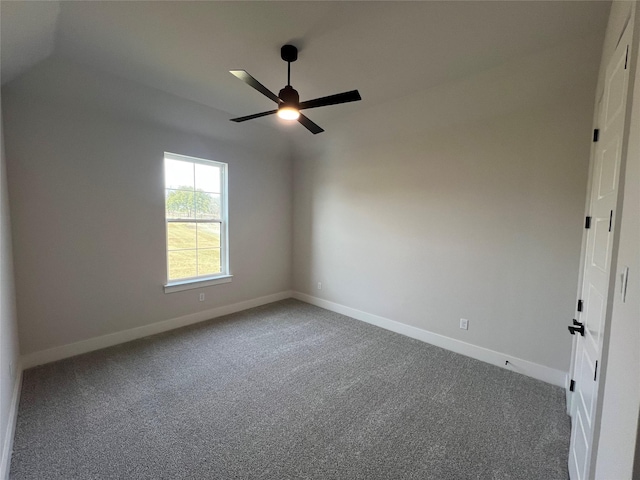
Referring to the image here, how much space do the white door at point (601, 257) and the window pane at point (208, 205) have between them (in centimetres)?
411

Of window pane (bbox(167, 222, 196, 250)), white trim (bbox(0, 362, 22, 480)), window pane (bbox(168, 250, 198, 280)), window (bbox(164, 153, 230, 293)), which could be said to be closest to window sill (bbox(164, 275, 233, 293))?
window (bbox(164, 153, 230, 293))

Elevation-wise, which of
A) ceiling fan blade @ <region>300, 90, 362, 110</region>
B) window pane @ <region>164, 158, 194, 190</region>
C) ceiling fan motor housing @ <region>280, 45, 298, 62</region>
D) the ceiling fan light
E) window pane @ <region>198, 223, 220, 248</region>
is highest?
ceiling fan motor housing @ <region>280, 45, 298, 62</region>

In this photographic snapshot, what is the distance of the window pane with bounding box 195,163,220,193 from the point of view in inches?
155

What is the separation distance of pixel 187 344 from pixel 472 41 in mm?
4019

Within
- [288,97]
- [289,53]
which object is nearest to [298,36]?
[289,53]

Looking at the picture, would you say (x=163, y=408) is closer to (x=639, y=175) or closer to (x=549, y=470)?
(x=549, y=470)

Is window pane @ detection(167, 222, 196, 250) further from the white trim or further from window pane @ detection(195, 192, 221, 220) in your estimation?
the white trim

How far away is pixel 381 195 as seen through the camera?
3824 mm

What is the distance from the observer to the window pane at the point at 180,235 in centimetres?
371

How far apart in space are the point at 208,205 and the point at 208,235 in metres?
0.44

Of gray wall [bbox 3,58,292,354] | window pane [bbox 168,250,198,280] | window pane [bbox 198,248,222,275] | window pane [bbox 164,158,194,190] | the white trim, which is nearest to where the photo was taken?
the white trim

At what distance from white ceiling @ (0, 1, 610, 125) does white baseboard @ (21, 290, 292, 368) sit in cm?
253

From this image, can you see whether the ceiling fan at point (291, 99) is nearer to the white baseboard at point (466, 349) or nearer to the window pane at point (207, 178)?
the window pane at point (207, 178)

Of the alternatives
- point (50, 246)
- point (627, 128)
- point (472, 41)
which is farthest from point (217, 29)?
point (50, 246)
